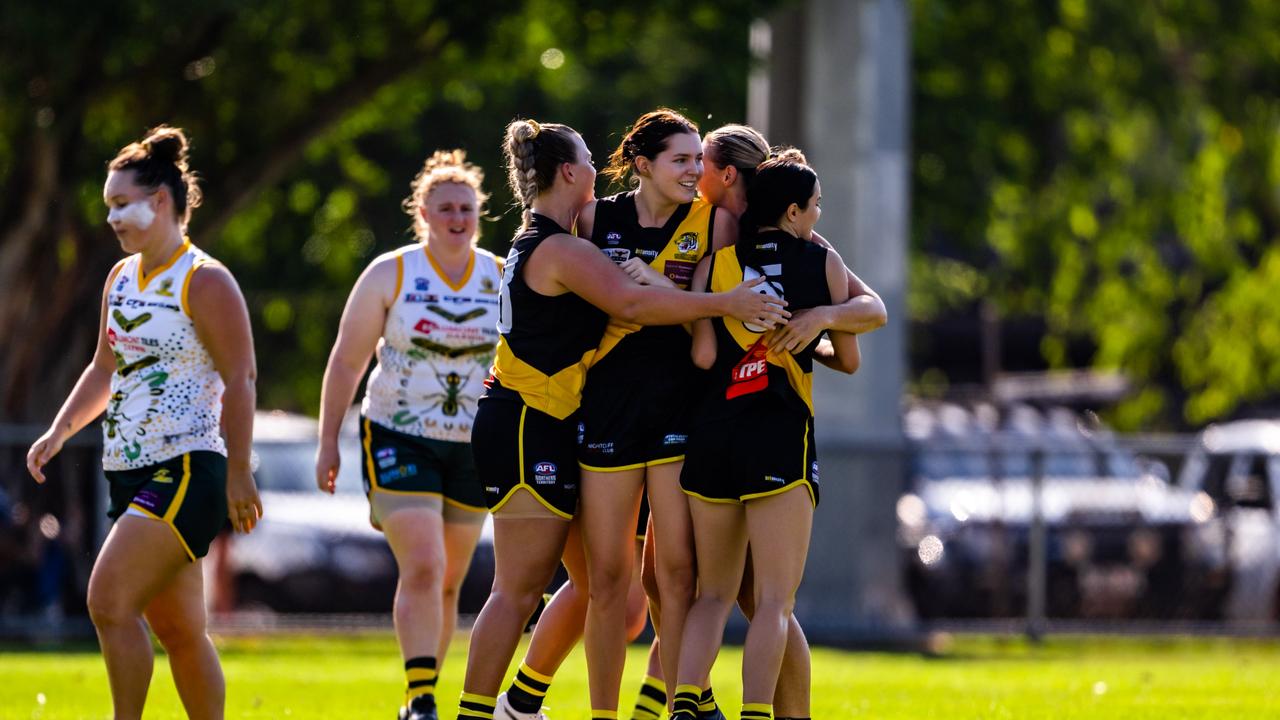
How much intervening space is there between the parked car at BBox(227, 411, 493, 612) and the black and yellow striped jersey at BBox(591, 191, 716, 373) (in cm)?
1095

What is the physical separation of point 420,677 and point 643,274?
6.73ft

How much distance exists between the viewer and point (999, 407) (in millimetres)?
41156

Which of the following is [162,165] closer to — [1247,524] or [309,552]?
[309,552]

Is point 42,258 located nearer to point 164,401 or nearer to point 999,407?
point 164,401

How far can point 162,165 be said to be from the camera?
6852 millimetres

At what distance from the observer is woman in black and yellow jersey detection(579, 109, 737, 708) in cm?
651

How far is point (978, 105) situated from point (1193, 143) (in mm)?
2772

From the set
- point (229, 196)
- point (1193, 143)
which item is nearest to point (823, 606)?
point (229, 196)

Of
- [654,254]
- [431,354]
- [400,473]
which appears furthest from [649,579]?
[431,354]

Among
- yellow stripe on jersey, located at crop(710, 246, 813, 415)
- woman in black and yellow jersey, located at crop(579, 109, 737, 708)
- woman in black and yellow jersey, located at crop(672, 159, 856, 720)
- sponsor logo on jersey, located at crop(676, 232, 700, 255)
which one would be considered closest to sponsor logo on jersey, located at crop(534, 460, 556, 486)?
woman in black and yellow jersey, located at crop(579, 109, 737, 708)

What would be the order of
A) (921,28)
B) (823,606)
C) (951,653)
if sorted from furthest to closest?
(921,28) → (823,606) → (951,653)

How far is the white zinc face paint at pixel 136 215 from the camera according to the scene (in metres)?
6.72

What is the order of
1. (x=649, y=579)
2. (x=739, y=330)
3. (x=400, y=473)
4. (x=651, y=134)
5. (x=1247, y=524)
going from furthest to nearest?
(x=1247, y=524)
(x=400, y=473)
(x=649, y=579)
(x=651, y=134)
(x=739, y=330)

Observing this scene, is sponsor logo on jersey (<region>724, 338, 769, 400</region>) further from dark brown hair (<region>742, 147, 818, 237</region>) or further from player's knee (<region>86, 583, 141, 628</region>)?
player's knee (<region>86, 583, 141, 628</region>)
